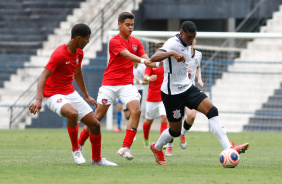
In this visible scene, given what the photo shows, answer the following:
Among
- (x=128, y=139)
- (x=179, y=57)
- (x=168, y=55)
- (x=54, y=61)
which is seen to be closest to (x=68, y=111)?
(x=54, y=61)

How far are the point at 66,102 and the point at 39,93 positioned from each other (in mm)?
542

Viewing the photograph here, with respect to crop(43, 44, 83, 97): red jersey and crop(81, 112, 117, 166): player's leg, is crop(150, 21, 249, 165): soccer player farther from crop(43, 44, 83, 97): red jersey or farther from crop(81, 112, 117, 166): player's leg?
crop(43, 44, 83, 97): red jersey

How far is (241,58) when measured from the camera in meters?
25.0

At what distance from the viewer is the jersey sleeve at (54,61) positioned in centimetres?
909

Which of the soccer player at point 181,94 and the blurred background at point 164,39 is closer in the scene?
the soccer player at point 181,94

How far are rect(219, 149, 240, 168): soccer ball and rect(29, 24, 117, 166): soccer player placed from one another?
1.53m

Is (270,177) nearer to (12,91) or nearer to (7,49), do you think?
(12,91)

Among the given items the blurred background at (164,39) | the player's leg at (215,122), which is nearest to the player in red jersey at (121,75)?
the player's leg at (215,122)

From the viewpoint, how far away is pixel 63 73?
9.41 metres

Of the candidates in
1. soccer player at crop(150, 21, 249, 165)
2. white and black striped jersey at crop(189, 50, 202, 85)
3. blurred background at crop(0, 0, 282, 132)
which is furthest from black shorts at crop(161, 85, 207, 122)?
blurred background at crop(0, 0, 282, 132)

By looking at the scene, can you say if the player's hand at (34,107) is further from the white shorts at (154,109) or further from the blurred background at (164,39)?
the blurred background at (164,39)

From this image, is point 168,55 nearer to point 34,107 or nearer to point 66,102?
point 66,102

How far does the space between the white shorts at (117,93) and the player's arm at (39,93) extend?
2003 mm

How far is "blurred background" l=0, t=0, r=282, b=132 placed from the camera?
23.1m
